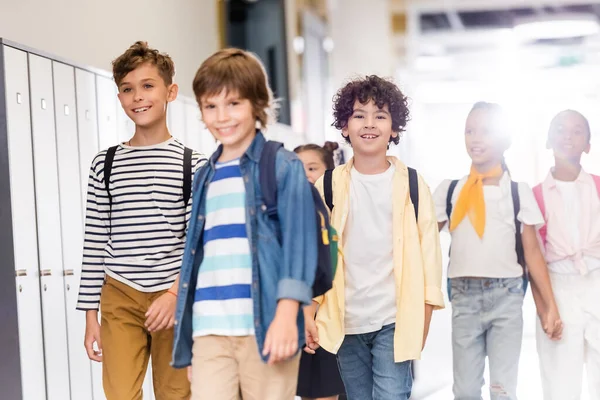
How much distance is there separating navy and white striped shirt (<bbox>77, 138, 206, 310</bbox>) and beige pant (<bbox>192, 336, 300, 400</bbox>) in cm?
67

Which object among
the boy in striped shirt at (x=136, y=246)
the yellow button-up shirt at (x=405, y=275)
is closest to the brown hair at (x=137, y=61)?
the boy in striped shirt at (x=136, y=246)

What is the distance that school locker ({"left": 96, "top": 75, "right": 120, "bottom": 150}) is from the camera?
458 centimetres

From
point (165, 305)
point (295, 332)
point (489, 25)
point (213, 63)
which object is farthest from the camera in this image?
point (489, 25)

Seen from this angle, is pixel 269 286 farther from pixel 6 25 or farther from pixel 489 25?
pixel 489 25

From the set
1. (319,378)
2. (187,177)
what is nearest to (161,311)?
(187,177)

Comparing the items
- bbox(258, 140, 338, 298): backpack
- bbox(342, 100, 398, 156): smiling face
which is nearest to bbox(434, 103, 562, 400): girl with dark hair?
bbox(342, 100, 398, 156): smiling face

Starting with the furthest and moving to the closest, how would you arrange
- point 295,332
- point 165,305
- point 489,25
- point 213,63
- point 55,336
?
point 489,25 → point 55,336 → point 165,305 → point 213,63 → point 295,332

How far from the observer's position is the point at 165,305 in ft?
10.5

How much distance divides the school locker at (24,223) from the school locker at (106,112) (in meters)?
0.72

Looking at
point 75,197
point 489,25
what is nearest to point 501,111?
point 75,197

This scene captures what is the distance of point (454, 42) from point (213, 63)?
731cm

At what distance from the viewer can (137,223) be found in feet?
11.0

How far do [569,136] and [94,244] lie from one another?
2.48 m

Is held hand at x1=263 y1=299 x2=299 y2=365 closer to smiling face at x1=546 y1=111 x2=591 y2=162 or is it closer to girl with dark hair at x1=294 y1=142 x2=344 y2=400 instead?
girl with dark hair at x1=294 y1=142 x2=344 y2=400
